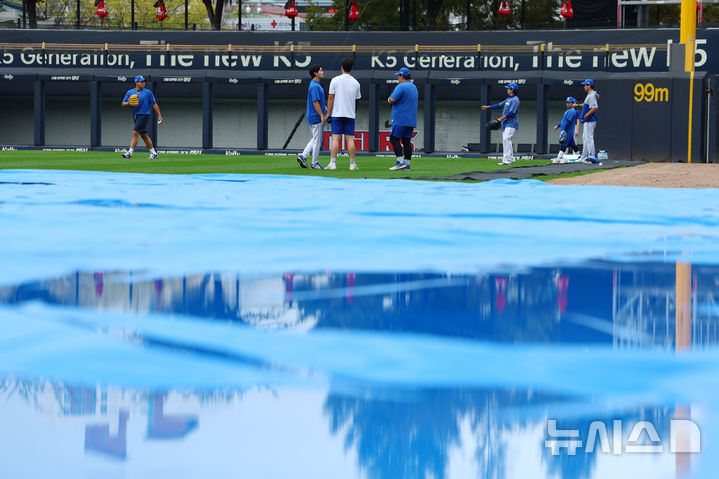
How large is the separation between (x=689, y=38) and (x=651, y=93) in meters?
1.70

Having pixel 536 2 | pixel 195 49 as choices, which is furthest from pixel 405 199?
pixel 536 2

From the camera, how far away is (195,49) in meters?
36.9

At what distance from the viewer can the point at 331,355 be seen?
390 cm

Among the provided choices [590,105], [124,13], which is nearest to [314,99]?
[590,105]

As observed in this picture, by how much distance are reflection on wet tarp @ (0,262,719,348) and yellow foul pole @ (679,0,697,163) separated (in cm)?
1769

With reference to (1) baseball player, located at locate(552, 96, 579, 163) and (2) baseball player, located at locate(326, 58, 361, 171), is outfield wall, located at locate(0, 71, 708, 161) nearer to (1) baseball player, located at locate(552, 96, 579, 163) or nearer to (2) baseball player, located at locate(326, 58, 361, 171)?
(1) baseball player, located at locate(552, 96, 579, 163)

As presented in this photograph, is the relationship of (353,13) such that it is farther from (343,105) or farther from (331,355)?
(331,355)

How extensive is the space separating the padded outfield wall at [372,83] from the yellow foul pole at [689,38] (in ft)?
0.38

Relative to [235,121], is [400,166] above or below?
below

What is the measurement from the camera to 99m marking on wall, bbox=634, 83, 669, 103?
2430cm

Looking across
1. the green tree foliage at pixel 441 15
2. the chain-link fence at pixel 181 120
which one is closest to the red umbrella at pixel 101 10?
the green tree foliage at pixel 441 15

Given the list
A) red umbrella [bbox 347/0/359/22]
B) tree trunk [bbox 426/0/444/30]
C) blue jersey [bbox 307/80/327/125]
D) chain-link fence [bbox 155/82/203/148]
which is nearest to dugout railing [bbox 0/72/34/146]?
chain-link fence [bbox 155/82/203/148]

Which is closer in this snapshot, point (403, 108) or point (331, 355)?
point (331, 355)

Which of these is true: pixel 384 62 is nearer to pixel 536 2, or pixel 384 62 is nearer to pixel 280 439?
pixel 536 2
